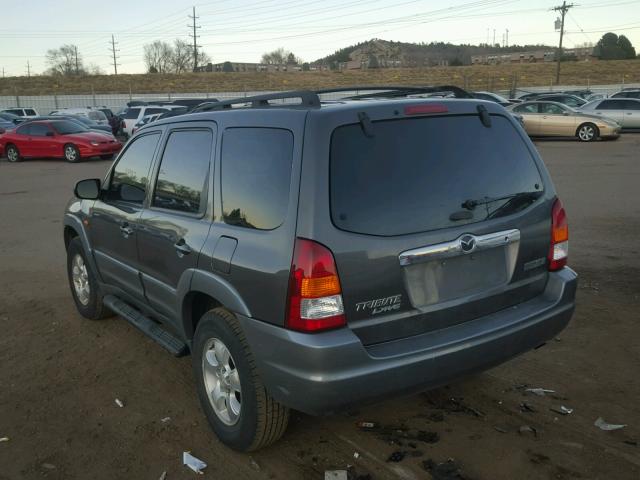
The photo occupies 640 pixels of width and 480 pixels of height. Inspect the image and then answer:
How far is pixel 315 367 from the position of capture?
8.84 ft

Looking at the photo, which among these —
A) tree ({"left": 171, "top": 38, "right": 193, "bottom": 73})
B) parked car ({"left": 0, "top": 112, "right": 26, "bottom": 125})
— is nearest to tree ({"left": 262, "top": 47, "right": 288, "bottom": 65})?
tree ({"left": 171, "top": 38, "right": 193, "bottom": 73})

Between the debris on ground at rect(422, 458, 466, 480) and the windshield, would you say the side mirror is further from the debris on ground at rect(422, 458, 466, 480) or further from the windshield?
the windshield

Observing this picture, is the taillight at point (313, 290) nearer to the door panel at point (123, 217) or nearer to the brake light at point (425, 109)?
the brake light at point (425, 109)

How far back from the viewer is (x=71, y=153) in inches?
810

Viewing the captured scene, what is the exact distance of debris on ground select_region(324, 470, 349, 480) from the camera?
9.99 ft

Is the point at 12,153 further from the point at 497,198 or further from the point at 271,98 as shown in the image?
the point at 497,198

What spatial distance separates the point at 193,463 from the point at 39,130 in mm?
21083

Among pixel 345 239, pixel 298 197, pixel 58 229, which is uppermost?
pixel 298 197

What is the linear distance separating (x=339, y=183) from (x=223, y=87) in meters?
64.4

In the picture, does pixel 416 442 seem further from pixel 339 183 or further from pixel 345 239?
pixel 339 183

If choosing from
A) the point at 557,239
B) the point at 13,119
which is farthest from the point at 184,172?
the point at 13,119

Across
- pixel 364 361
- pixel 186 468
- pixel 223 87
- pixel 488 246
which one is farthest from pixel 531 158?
pixel 223 87

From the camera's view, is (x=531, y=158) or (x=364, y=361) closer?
(x=364, y=361)

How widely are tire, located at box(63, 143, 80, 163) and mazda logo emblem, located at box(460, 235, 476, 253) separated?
1976cm
